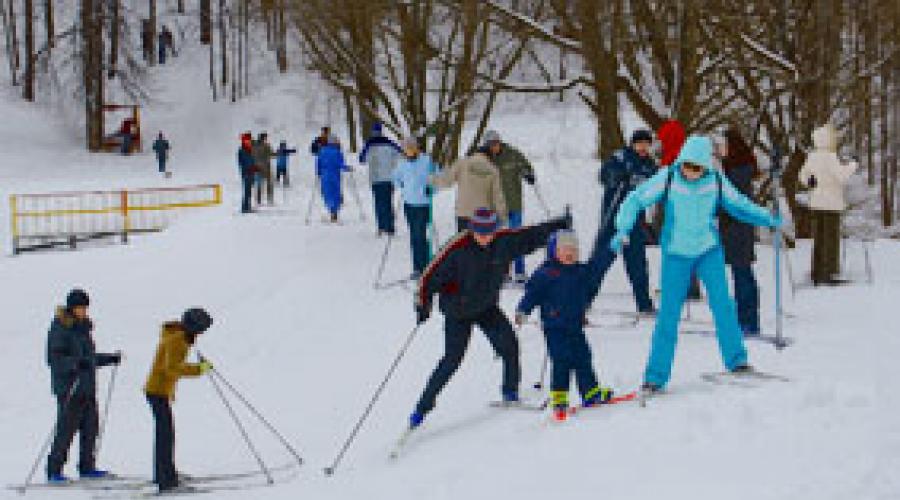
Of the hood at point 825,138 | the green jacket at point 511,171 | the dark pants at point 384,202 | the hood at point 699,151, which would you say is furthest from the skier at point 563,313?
the dark pants at point 384,202

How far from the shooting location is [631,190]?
11250 mm

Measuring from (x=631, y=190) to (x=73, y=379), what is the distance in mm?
5487

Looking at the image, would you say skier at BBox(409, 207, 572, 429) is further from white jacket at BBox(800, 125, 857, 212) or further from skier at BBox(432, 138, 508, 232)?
white jacket at BBox(800, 125, 857, 212)

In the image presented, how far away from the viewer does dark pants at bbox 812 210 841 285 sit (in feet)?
47.5

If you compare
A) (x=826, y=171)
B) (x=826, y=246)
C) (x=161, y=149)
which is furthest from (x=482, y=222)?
(x=161, y=149)

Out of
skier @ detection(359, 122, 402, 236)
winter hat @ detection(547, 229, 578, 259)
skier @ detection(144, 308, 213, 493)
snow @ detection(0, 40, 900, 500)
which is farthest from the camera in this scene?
skier @ detection(359, 122, 402, 236)

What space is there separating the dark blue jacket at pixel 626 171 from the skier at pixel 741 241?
0.79 meters

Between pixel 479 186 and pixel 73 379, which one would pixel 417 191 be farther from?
pixel 73 379

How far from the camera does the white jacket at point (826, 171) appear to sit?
12594 millimetres

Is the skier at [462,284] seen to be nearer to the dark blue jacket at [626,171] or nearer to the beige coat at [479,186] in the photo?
the dark blue jacket at [626,171]

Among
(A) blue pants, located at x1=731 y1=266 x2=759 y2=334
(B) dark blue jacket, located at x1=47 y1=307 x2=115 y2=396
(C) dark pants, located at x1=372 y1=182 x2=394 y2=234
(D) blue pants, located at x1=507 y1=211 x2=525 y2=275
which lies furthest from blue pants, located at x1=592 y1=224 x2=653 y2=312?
(C) dark pants, located at x1=372 y1=182 x2=394 y2=234

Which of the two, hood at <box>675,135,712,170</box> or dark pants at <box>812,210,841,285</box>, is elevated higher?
hood at <box>675,135,712,170</box>

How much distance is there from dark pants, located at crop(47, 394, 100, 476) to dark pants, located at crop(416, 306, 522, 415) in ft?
9.64

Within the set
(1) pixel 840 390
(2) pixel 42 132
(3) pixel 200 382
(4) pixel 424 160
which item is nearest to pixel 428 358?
(3) pixel 200 382
